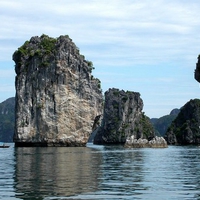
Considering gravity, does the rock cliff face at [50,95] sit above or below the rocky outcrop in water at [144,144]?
above

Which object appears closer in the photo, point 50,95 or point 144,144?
point 50,95

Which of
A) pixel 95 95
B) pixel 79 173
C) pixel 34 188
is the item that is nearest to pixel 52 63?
pixel 95 95

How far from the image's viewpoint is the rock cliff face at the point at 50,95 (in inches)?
4751

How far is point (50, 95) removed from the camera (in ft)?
400

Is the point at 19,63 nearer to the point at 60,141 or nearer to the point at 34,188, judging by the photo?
the point at 60,141

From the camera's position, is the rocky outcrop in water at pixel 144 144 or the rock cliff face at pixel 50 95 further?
the rocky outcrop in water at pixel 144 144

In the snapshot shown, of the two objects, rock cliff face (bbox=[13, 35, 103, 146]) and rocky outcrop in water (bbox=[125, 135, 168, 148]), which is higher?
rock cliff face (bbox=[13, 35, 103, 146])

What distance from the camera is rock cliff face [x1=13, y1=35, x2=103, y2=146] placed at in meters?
121

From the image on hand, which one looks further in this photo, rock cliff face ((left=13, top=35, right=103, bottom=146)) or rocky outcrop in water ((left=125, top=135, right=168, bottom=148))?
rocky outcrop in water ((left=125, top=135, right=168, bottom=148))

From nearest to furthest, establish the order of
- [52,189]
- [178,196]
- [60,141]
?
[178,196] < [52,189] < [60,141]

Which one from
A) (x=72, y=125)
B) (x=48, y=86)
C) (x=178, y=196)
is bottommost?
(x=178, y=196)

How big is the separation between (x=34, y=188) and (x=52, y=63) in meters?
91.3

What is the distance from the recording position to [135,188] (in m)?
32.3

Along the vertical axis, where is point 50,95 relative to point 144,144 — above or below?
above
